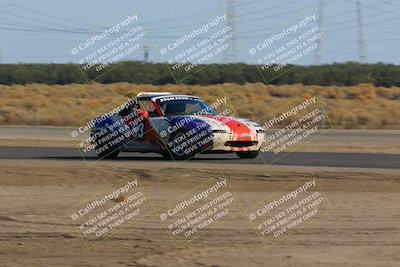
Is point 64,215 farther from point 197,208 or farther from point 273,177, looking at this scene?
point 273,177

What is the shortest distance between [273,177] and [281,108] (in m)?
32.2

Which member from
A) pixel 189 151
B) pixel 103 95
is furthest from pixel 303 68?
pixel 189 151

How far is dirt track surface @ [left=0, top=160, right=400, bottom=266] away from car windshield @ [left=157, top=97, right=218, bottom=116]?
102 inches

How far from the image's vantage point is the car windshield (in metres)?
21.0

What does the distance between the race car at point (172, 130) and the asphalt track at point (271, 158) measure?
325 millimetres

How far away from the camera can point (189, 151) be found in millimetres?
20719
